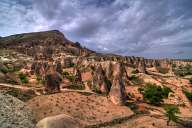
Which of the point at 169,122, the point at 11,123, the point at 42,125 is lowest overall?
the point at 169,122

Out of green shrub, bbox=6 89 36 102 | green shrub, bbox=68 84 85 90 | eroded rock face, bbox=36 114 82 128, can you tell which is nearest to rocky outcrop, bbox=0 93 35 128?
eroded rock face, bbox=36 114 82 128

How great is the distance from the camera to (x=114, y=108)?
6950 centimetres

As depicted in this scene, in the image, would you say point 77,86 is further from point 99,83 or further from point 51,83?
point 51,83

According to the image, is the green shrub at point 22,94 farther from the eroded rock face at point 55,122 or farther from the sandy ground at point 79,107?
the eroded rock face at point 55,122

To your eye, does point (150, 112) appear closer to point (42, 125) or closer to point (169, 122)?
point (169, 122)

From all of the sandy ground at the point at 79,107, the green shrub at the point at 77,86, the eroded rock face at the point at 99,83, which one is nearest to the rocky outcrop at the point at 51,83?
the sandy ground at the point at 79,107

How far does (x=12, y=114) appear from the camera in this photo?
110 ft

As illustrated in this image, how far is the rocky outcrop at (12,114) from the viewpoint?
30919mm

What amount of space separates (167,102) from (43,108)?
4578 centimetres

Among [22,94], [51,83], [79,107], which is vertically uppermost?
[51,83]

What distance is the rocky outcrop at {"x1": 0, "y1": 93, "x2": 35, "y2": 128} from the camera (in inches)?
1217

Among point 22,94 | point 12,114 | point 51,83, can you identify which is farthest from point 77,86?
point 12,114

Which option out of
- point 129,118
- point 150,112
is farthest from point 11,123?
point 150,112

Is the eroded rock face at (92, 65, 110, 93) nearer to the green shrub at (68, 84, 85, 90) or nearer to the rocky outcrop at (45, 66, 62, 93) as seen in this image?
the green shrub at (68, 84, 85, 90)
